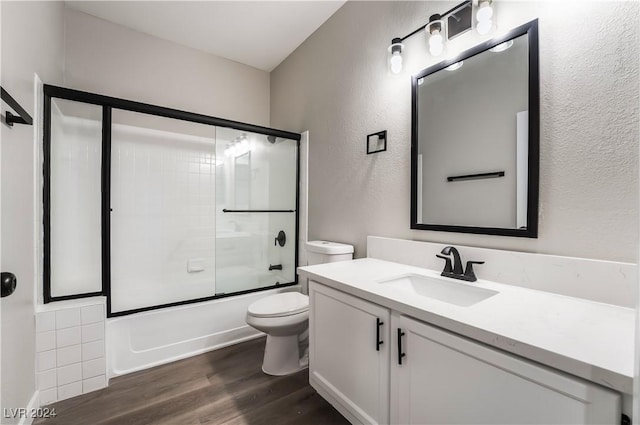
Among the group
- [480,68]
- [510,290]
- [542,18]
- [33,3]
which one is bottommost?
[510,290]

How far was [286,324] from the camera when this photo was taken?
1752mm

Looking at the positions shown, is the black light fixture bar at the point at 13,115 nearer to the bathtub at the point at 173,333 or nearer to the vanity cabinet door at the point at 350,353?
the bathtub at the point at 173,333

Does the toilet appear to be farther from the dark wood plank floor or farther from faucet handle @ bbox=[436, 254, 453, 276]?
faucet handle @ bbox=[436, 254, 453, 276]

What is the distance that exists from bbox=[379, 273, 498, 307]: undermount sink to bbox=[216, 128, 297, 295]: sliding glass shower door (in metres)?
1.42

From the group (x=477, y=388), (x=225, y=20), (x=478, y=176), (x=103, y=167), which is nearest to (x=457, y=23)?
(x=478, y=176)

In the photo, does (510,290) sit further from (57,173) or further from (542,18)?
(57,173)

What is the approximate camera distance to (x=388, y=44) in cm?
180

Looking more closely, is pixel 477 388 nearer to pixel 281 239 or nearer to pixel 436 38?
pixel 436 38

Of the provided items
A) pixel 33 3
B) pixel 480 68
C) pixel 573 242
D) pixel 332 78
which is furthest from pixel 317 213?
pixel 33 3

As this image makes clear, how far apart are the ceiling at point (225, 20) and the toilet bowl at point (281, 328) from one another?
2223mm

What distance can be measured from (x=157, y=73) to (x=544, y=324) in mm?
3172

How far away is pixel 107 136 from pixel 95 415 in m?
1.61

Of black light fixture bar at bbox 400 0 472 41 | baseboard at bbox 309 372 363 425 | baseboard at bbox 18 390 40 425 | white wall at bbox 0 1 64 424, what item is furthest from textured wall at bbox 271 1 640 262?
baseboard at bbox 18 390 40 425

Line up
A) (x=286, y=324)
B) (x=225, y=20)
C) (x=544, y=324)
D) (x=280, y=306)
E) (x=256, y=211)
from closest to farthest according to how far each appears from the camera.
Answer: (x=544, y=324) → (x=286, y=324) → (x=280, y=306) → (x=225, y=20) → (x=256, y=211)
